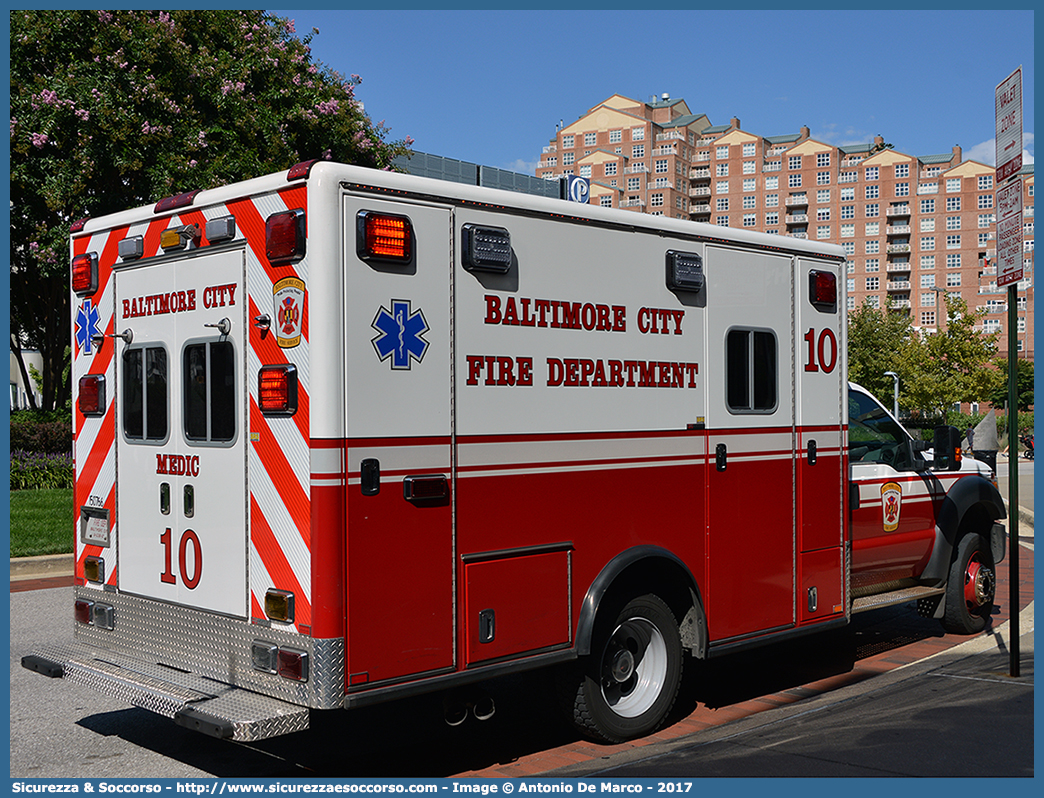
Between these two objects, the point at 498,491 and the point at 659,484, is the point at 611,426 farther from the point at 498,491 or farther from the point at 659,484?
the point at 498,491

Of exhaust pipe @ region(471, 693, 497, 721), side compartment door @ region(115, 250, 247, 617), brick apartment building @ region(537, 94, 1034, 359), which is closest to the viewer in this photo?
side compartment door @ region(115, 250, 247, 617)

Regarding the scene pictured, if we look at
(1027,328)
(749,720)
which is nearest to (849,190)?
(1027,328)

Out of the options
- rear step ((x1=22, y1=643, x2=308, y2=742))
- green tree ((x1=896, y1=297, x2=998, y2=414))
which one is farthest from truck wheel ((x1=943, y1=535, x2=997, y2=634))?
green tree ((x1=896, y1=297, x2=998, y2=414))

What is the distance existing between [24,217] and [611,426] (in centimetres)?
1441

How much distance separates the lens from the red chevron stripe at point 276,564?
186 inches

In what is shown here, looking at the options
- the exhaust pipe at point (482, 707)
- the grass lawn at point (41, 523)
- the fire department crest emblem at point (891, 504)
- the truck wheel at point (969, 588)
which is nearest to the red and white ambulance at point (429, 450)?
the exhaust pipe at point (482, 707)

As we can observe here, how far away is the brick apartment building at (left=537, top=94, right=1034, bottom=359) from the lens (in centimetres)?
11706

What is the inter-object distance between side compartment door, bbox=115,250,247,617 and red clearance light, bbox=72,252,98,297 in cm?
27

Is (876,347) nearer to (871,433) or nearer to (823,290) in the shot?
(871,433)

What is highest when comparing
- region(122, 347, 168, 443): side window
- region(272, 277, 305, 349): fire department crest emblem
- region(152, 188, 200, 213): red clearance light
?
region(152, 188, 200, 213): red clearance light

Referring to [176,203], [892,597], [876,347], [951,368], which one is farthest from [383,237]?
[876,347]

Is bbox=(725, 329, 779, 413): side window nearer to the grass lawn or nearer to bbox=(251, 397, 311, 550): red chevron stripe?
bbox=(251, 397, 311, 550): red chevron stripe

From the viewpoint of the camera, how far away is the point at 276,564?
4.89 metres

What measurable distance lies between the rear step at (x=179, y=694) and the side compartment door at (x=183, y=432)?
1.24 feet
